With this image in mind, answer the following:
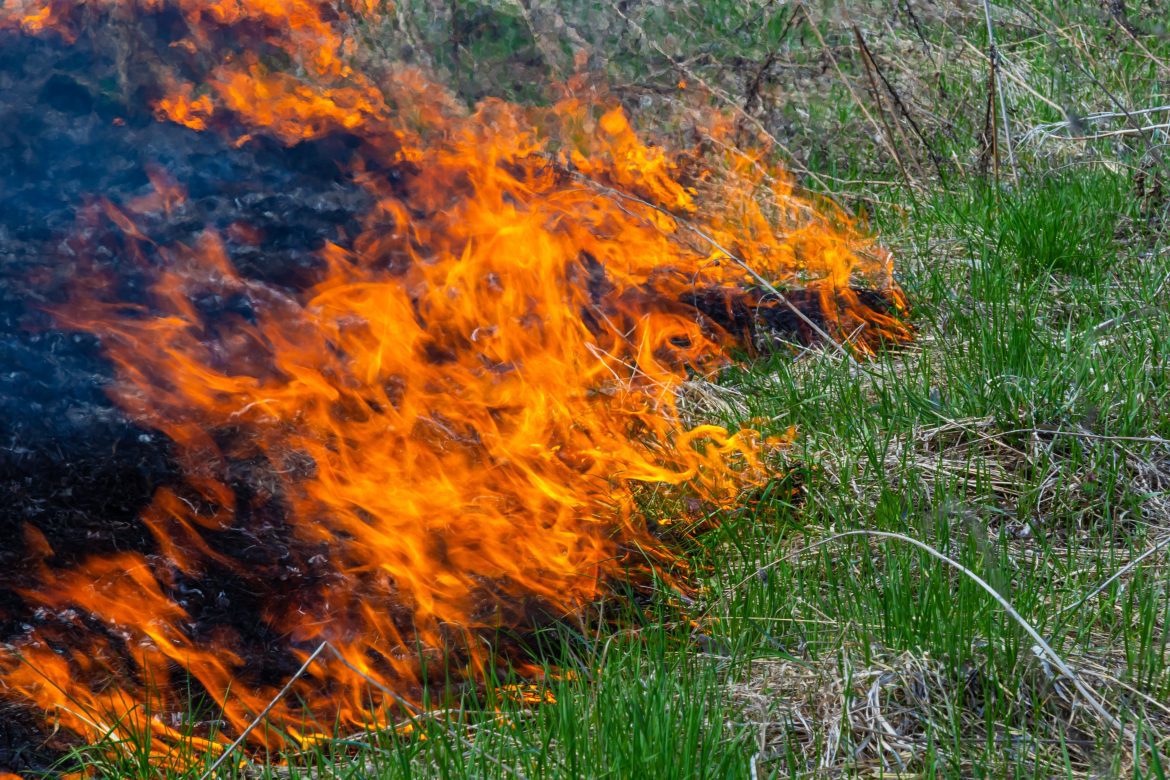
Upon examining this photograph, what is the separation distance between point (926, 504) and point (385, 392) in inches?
69.8

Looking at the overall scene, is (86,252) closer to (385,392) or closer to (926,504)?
(385,392)

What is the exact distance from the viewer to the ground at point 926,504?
227 centimetres

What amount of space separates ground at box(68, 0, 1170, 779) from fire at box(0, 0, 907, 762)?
0.84 ft

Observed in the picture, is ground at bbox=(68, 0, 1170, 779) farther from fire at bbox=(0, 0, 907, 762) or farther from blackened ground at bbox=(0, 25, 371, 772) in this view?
blackened ground at bbox=(0, 25, 371, 772)

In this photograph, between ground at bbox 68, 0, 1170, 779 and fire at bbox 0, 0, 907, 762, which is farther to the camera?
fire at bbox 0, 0, 907, 762

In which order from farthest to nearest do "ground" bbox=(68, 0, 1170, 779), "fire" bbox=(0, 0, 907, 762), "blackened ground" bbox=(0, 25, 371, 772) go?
"blackened ground" bbox=(0, 25, 371, 772), "fire" bbox=(0, 0, 907, 762), "ground" bbox=(68, 0, 1170, 779)

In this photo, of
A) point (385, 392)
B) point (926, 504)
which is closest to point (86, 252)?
point (385, 392)

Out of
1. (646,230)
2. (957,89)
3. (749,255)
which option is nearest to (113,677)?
(646,230)

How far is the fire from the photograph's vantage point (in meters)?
3.06

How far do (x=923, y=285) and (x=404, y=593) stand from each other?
2664 millimetres

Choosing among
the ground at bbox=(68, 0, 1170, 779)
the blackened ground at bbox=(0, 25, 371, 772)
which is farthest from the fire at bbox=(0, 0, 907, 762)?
the ground at bbox=(68, 0, 1170, 779)

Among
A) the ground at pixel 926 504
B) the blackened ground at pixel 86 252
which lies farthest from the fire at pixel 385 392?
the ground at pixel 926 504

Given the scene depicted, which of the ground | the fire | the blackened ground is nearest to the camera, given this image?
the ground

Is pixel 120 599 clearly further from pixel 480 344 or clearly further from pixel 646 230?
pixel 646 230
